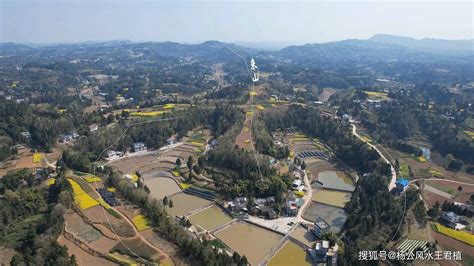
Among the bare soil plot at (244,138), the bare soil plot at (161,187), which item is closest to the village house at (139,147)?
the bare soil plot at (161,187)

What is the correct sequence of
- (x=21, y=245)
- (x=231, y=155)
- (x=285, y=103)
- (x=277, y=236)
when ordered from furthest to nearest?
(x=285, y=103) → (x=231, y=155) → (x=277, y=236) → (x=21, y=245)

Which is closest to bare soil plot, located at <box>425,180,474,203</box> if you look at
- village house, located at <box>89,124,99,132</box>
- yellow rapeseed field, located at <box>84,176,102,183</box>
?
yellow rapeseed field, located at <box>84,176,102,183</box>

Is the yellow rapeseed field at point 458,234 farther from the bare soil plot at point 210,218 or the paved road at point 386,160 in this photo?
the bare soil plot at point 210,218

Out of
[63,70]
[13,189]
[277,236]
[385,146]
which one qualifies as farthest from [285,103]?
[63,70]

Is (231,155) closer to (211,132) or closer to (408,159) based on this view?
(211,132)

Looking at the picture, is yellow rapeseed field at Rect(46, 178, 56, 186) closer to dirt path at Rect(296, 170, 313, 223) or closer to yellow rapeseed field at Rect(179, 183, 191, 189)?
yellow rapeseed field at Rect(179, 183, 191, 189)
